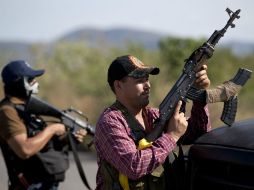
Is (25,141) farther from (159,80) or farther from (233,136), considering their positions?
(159,80)

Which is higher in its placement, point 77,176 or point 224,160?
point 224,160

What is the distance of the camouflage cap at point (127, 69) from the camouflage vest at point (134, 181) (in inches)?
6.4

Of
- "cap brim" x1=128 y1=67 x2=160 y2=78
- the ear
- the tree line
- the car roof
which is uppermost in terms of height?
"cap brim" x1=128 y1=67 x2=160 y2=78

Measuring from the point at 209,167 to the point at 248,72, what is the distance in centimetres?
65

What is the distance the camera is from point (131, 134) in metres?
3.48

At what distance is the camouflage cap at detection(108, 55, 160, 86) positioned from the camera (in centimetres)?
352

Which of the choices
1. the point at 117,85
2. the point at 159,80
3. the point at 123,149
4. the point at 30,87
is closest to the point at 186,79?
the point at 117,85

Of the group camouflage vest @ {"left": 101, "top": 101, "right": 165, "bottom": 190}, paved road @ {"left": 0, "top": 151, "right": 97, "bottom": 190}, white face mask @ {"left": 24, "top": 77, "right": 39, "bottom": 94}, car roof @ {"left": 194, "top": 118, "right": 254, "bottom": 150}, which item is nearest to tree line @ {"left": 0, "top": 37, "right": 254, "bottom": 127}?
paved road @ {"left": 0, "top": 151, "right": 97, "bottom": 190}

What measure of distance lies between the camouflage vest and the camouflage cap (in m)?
0.16

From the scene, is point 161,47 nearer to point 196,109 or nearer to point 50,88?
point 50,88

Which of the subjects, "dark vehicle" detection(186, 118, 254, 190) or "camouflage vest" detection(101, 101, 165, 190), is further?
"camouflage vest" detection(101, 101, 165, 190)

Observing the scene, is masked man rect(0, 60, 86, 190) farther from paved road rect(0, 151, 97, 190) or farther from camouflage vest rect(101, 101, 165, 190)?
paved road rect(0, 151, 97, 190)

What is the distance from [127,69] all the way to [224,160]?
0.75m

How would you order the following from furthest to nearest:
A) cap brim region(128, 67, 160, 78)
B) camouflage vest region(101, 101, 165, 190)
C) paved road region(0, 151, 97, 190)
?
paved road region(0, 151, 97, 190) → cap brim region(128, 67, 160, 78) → camouflage vest region(101, 101, 165, 190)
